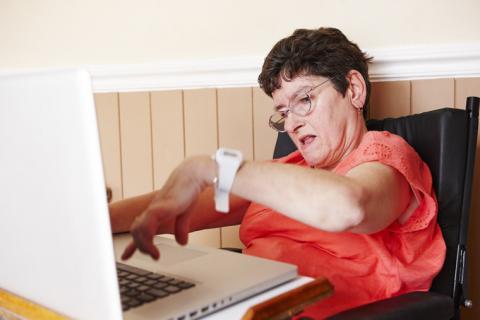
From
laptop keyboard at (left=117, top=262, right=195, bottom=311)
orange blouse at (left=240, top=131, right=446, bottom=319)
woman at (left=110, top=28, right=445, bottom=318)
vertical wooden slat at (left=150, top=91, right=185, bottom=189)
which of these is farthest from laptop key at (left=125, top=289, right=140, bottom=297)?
vertical wooden slat at (left=150, top=91, right=185, bottom=189)

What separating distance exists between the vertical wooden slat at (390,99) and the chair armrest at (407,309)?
2.57 ft

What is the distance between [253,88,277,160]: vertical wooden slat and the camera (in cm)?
195

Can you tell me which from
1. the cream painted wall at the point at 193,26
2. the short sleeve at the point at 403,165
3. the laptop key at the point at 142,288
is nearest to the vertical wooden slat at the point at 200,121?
the cream painted wall at the point at 193,26

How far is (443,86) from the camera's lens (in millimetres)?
1688

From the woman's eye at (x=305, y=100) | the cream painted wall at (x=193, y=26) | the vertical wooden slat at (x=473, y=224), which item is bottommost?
the vertical wooden slat at (x=473, y=224)

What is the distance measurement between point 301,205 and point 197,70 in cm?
128

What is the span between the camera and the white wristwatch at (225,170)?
83 cm

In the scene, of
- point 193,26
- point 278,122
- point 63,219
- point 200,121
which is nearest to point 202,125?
point 200,121

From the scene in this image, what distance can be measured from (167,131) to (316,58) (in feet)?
3.05

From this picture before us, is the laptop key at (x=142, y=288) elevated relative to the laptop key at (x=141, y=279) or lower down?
elevated

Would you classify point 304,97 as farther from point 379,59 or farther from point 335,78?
point 379,59

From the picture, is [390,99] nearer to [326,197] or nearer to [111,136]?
[326,197]

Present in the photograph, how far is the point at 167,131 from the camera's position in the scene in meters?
2.16

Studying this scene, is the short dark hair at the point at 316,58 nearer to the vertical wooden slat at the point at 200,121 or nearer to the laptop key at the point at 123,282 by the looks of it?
the vertical wooden slat at the point at 200,121
